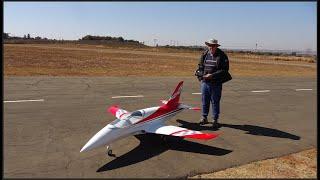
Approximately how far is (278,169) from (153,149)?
3141mm

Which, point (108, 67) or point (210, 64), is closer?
point (210, 64)

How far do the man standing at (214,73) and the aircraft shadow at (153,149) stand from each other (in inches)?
82.9

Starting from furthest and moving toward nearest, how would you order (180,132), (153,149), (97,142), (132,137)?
1. (132,137)
2. (180,132)
3. (153,149)
4. (97,142)

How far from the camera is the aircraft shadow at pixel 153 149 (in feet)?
28.4

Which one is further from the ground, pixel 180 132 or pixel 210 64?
pixel 210 64

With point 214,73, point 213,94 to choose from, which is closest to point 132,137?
point 213,94

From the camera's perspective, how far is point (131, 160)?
8789 millimetres

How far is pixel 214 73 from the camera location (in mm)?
11609

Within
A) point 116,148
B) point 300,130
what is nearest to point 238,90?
point 300,130

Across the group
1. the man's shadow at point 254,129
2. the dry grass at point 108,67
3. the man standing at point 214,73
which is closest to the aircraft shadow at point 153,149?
the man's shadow at point 254,129

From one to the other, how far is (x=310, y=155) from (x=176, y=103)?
457 cm

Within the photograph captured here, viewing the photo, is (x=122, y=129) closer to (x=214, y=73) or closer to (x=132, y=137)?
(x=132, y=137)

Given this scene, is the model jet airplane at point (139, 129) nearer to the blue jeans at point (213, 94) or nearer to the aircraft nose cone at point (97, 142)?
the aircraft nose cone at point (97, 142)

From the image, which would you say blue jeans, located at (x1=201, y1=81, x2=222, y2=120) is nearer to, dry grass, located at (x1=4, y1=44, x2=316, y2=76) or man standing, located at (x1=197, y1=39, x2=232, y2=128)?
man standing, located at (x1=197, y1=39, x2=232, y2=128)
